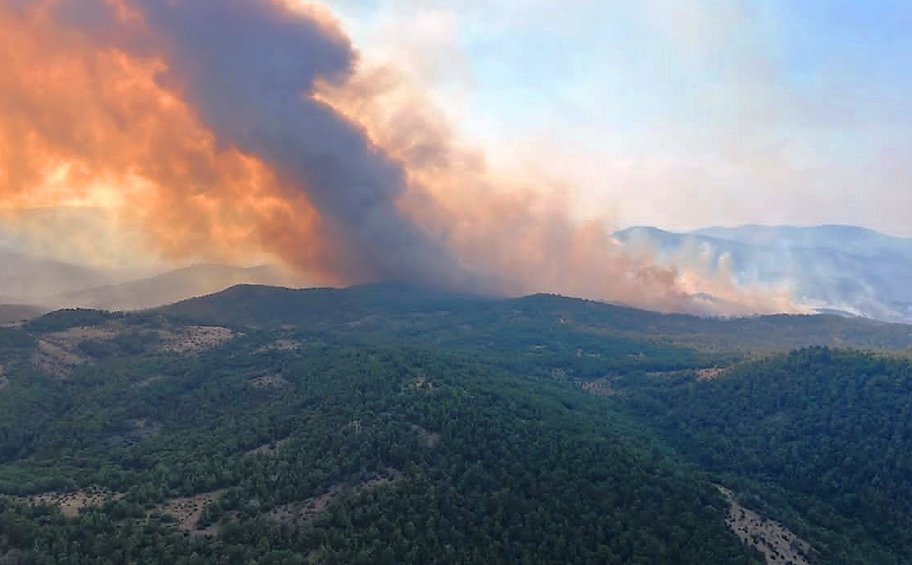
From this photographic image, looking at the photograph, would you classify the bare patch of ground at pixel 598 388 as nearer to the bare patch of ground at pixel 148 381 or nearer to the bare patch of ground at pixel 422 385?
the bare patch of ground at pixel 422 385

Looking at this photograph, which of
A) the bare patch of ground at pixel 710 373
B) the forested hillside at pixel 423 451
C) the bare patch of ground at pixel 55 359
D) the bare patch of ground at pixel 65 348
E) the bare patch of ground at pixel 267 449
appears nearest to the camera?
the forested hillside at pixel 423 451

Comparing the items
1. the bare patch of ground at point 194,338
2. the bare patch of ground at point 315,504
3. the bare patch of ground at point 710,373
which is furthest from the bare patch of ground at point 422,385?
the bare patch of ground at point 710,373

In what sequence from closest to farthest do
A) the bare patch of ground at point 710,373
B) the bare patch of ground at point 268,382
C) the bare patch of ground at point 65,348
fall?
1. the bare patch of ground at point 268,382
2. the bare patch of ground at point 65,348
3. the bare patch of ground at point 710,373

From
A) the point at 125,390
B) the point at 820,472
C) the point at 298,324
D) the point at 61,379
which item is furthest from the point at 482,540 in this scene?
the point at 298,324

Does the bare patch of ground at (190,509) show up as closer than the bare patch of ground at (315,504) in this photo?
Yes

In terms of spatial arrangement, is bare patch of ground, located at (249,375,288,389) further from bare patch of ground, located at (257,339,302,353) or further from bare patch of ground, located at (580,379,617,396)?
bare patch of ground, located at (580,379,617,396)

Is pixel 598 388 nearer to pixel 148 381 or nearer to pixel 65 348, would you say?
pixel 148 381

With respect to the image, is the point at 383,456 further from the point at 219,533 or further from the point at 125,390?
the point at 125,390
